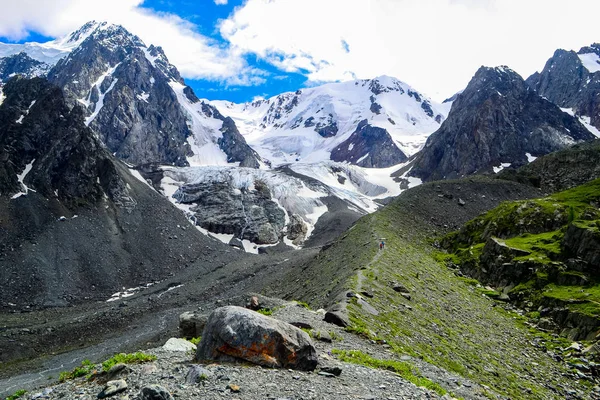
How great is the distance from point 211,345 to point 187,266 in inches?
4726

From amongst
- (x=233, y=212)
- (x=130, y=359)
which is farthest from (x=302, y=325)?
(x=233, y=212)

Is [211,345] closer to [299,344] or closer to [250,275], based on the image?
[299,344]

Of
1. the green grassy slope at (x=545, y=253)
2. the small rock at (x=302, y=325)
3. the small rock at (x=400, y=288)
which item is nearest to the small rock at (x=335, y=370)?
the small rock at (x=302, y=325)

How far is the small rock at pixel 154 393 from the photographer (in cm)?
1113

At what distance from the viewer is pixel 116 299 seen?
102m

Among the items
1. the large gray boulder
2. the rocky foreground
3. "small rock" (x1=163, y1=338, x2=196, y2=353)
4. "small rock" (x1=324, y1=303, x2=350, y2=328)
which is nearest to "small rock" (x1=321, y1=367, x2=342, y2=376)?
the rocky foreground

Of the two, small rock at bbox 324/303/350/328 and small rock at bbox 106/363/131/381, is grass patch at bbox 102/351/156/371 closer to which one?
small rock at bbox 106/363/131/381

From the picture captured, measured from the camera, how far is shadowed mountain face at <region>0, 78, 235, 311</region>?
338 feet

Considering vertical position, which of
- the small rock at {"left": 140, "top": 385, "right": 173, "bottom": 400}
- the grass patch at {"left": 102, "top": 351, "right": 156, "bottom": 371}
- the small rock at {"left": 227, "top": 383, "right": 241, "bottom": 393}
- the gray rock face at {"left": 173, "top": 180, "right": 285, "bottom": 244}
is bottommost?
the small rock at {"left": 227, "top": 383, "right": 241, "bottom": 393}

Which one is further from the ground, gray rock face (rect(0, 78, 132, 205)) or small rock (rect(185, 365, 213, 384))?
gray rock face (rect(0, 78, 132, 205))

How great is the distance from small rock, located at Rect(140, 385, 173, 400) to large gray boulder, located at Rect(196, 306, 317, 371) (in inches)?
160

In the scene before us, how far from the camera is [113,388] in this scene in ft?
39.1

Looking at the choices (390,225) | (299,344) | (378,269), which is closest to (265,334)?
(299,344)

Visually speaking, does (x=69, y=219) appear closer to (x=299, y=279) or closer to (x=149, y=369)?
(x=299, y=279)
